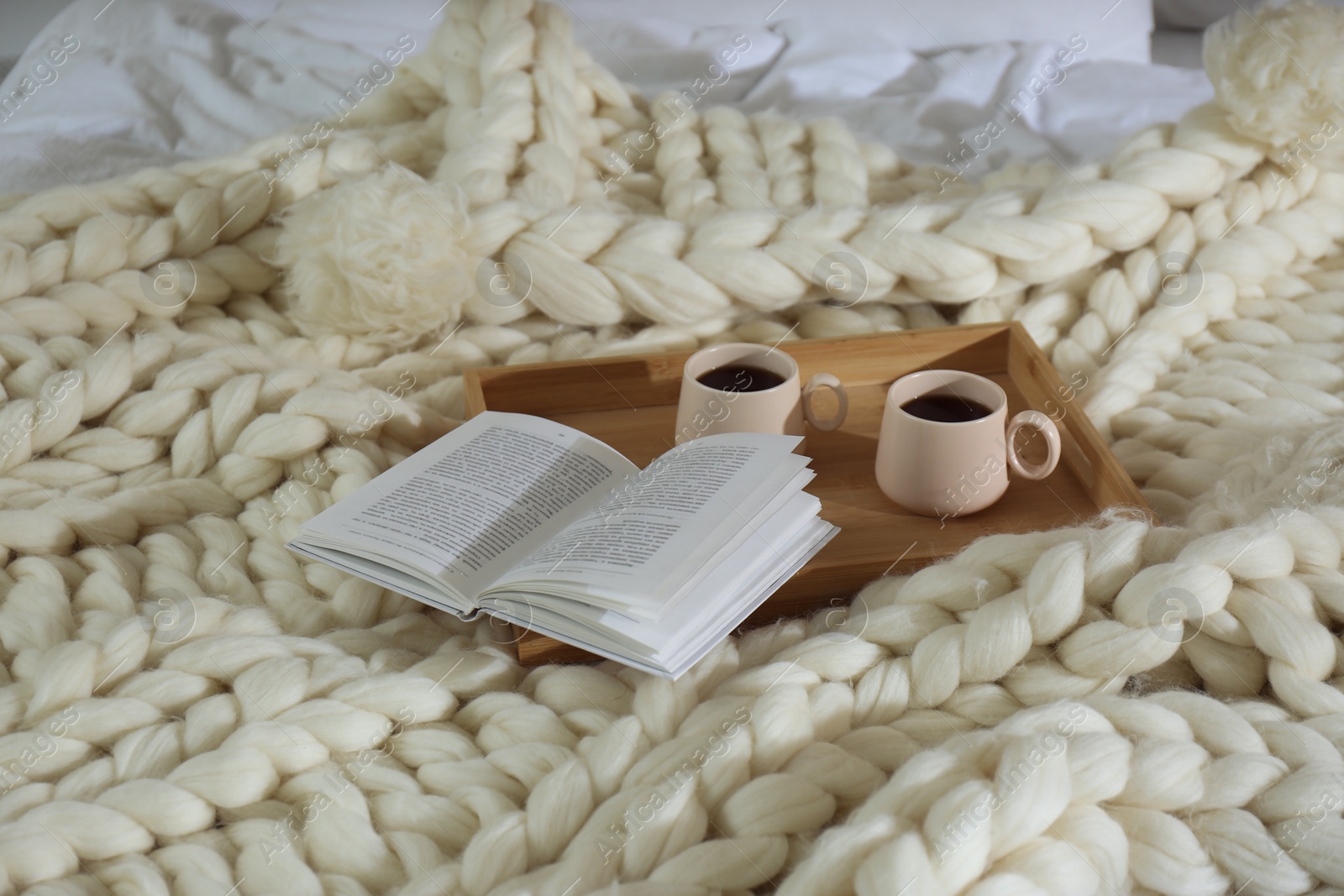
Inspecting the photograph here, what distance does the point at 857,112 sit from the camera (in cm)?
158

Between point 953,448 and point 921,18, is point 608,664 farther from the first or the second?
point 921,18

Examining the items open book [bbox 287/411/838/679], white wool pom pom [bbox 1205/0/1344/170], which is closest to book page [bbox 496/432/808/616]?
open book [bbox 287/411/838/679]

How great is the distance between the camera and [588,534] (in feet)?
2.76

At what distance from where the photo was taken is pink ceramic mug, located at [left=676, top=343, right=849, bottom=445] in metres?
0.97

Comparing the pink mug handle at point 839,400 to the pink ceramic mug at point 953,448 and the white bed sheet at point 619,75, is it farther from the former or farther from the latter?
the white bed sheet at point 619,75

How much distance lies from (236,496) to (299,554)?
106 mm

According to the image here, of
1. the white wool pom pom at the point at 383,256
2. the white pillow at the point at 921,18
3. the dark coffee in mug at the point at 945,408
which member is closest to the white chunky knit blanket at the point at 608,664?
the white wool pom pom at the point at 383,256

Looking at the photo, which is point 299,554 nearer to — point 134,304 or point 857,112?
point 134,304

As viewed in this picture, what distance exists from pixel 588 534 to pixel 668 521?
0.20 feet

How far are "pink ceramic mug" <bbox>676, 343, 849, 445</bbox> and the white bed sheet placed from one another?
23.5 inches

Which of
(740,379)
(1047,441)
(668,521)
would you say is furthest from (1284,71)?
(668,521)

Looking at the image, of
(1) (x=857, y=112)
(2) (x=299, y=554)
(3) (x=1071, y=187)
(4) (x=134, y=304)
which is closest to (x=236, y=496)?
(2) (x=299, y=554)

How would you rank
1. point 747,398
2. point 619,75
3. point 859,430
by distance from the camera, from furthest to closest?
point 619,75
point 859,430
point 747,398

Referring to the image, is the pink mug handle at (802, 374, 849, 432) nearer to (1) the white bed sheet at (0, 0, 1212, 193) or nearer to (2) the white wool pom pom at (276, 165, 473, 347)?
(2) the white wool pom pom at (276, 165, 473, 347)
